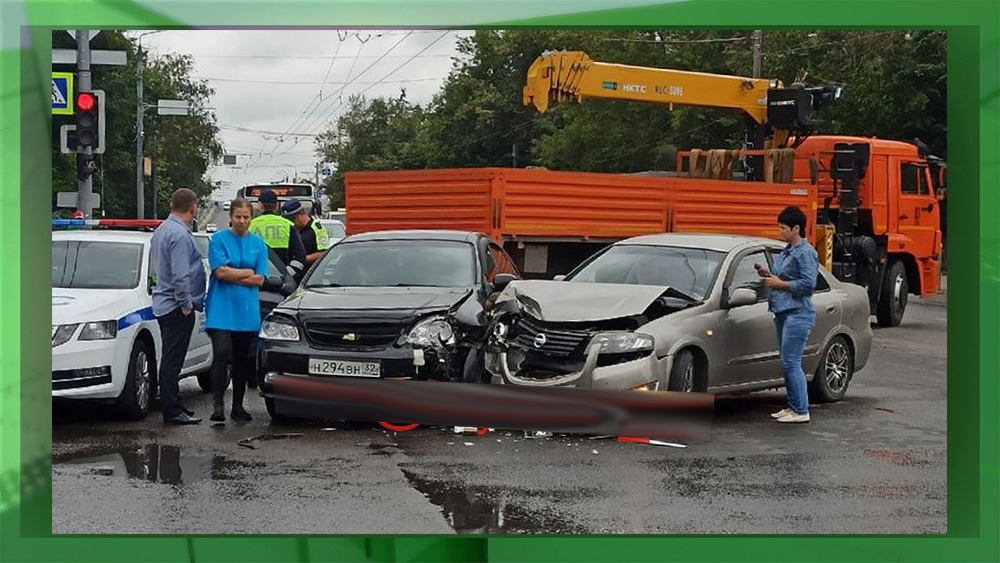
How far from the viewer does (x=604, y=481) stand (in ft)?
24.6

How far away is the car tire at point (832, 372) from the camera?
10703 millimetres

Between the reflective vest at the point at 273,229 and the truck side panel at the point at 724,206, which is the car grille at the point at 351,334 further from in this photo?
the truck side panel at the point at 724,206

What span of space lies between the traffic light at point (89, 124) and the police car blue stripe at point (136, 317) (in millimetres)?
3381

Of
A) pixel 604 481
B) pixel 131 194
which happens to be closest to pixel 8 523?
pixel 604 481

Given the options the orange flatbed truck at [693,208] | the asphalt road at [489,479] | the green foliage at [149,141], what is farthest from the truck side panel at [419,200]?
the asphalt road at [489,479]

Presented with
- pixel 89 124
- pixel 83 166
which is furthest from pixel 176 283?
pixel 83 166

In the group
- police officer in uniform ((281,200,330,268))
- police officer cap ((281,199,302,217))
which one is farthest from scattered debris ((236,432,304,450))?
police officer cap ((281,199,302,217))

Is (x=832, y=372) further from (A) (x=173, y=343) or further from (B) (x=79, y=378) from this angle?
(B) (x=79, y=378)

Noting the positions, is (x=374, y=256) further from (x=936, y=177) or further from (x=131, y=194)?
(x=131, y=194)

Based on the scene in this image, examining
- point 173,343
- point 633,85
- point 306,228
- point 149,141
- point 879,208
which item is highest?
point 633,85

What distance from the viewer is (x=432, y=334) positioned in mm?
8883

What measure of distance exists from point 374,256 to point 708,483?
3850 mm

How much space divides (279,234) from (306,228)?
1.69 metres

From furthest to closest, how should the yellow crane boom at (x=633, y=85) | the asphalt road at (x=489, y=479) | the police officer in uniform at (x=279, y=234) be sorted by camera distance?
the yellow crane boom at (x=633, y=85) < the police officer in uniform at (x=279, y=234) < the asphalt road at (x=489, y=479)
